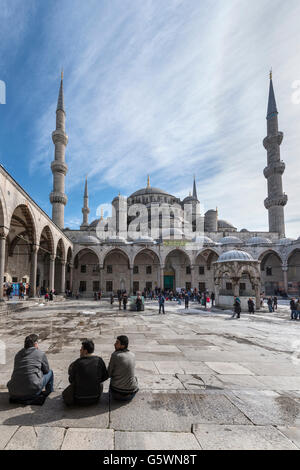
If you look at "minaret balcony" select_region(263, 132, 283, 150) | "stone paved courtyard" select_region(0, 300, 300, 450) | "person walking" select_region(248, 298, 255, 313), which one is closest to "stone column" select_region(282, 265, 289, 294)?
"minaret balcony" select_region(263, 132, 283, 150)

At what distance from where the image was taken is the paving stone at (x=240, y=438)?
7.91ft

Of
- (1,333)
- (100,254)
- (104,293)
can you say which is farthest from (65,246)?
(1,333)

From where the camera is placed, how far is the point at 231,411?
10.4 feet

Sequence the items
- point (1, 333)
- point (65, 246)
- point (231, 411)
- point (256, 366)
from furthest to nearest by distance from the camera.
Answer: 1. point (65, 246)
2. point (1, 333)
3. point (256, 366)
4. point (231, 411)

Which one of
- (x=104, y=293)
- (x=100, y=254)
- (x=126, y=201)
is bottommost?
(x=104, y=293)

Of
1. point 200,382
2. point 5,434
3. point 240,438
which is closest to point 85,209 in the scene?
point 200,382

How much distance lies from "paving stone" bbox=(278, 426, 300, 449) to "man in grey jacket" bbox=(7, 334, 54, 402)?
292cm

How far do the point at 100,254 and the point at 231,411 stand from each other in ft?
95.2

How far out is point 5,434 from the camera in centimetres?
252

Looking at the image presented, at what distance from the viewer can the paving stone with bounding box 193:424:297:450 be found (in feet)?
7.91

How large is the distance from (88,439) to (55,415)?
688 mm

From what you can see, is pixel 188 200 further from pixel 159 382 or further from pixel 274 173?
pixel 159 382

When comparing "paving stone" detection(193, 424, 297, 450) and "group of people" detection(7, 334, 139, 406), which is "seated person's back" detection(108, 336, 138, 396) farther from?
"paving stone" detection(193, 424, 297, 450)
